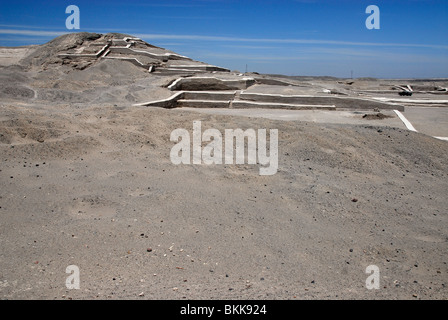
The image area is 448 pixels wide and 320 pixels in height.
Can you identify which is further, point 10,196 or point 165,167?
A: point 165,167

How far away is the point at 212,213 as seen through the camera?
409 centimetres

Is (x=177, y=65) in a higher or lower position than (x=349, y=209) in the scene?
Answer: higher

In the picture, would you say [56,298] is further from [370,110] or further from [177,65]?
[177,65]

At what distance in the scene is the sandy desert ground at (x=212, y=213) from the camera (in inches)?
115

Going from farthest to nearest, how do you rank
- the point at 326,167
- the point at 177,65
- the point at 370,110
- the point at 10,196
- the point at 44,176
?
the point at 177,65
the point at 370,110
the point at 326,167
the point at 44,176
the point at 10,196

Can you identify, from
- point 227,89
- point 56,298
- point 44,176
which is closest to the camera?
point 56,298

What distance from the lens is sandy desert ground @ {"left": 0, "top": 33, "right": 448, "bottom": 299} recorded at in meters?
2.92

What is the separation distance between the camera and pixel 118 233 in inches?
140

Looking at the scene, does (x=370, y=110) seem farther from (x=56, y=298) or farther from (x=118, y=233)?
(x=56, y=298)

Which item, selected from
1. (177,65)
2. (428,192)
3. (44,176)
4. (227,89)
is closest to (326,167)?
(428,192)

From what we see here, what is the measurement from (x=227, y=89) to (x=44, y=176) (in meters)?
9.73

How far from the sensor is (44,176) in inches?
189
